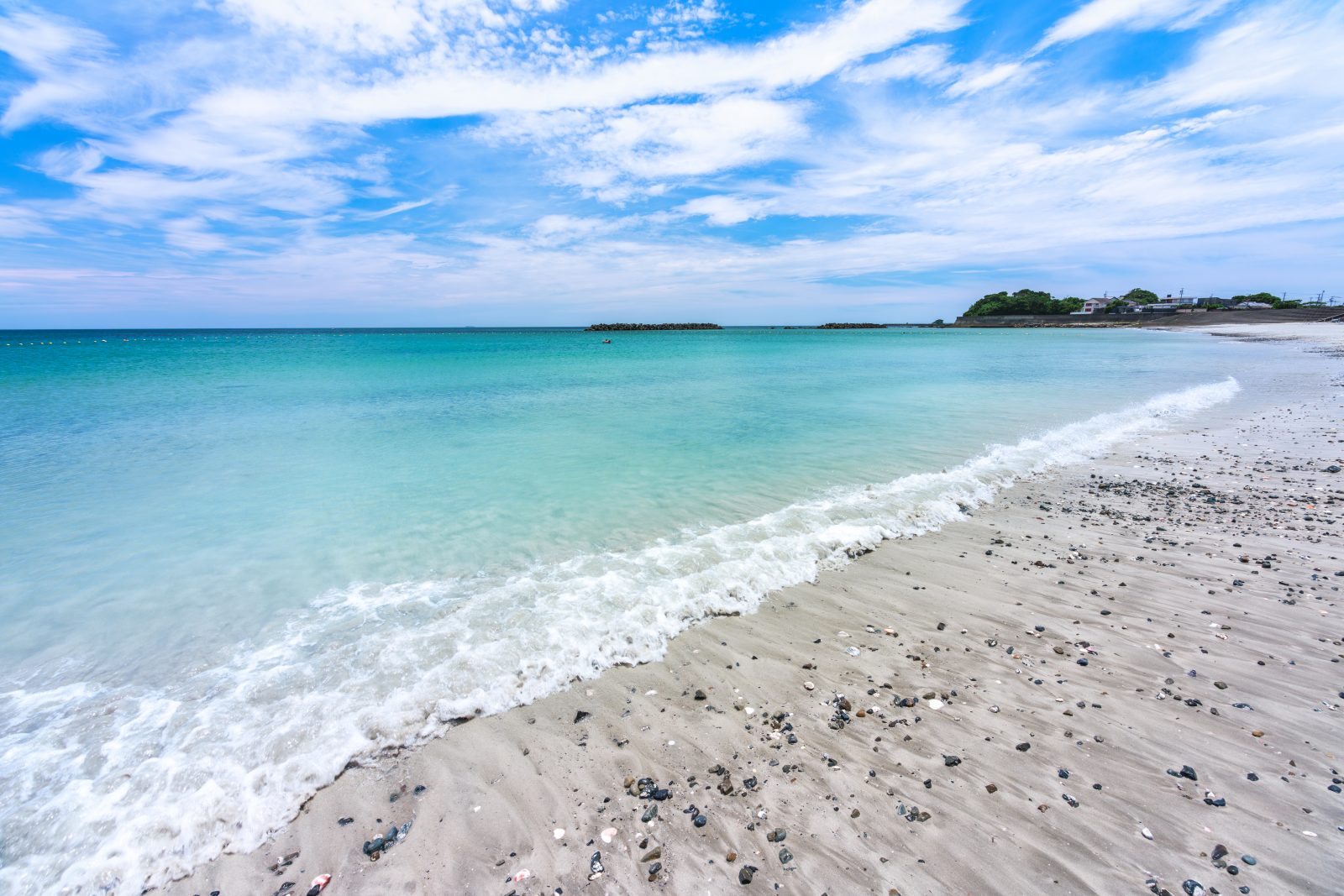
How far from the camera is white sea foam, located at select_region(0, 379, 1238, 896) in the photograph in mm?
3939

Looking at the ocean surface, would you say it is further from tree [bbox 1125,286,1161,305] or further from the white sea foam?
tree [bbox 1125,286,1161,305]

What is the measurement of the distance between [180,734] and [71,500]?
10.6 metres

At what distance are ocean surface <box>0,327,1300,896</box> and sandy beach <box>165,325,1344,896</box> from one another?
60 cm

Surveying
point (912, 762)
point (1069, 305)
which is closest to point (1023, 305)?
point (1069, 305)

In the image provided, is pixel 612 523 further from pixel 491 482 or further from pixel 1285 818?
pixel 1285 818

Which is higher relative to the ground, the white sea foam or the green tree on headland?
the green tree on headland

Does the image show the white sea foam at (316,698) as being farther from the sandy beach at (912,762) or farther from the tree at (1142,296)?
the tree at (1142,296)

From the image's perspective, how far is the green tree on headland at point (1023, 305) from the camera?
163875 millimetres

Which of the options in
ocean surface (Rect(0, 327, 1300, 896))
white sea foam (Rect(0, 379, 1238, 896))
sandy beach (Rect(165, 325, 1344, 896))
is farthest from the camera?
ocean surface (Rect(0, 327, 1300, 896))

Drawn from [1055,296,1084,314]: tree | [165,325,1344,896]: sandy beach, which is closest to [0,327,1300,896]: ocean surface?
[165,325,1344,896]: sandy beach

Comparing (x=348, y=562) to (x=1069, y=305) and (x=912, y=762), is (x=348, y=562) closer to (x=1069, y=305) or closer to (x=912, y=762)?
(x=912, y=762)

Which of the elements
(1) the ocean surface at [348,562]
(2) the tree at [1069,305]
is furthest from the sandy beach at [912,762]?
(2) the tree at [1069,305]

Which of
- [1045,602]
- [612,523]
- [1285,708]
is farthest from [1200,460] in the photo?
[612,523]

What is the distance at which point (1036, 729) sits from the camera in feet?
15.0
